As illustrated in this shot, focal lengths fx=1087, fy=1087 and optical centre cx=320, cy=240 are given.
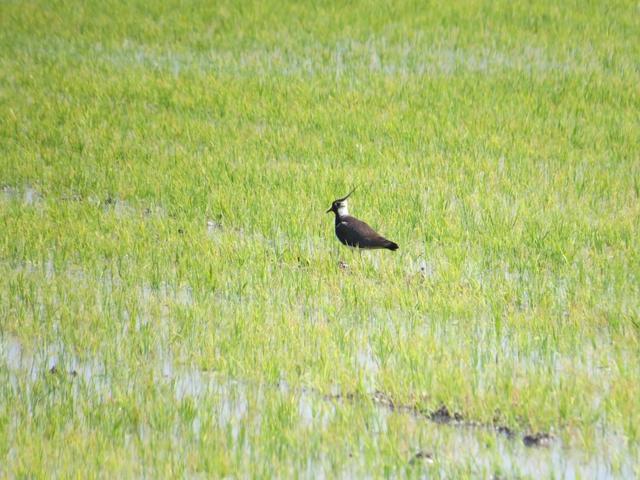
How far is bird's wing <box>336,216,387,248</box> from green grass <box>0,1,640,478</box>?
0.16 metres

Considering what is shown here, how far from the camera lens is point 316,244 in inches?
271

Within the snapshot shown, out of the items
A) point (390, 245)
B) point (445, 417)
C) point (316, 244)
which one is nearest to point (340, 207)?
point (316, 244)

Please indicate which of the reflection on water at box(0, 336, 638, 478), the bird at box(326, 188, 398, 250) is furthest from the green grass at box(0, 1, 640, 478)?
the bird at box(326, 188, 398, 250)

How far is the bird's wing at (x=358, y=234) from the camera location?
6312mm

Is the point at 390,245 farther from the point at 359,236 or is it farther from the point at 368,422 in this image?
the point at 368,422

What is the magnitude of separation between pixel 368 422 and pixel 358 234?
216 centimetres

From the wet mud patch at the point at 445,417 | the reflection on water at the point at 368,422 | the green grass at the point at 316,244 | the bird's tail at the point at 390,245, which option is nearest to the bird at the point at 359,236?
the bird's tail at the point at 390,245

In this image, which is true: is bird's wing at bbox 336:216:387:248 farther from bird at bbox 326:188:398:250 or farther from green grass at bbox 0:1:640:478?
green grass at bbox 0:1:640:478

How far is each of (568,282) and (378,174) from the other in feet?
8.19

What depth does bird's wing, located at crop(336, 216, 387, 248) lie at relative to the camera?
20.7 ft

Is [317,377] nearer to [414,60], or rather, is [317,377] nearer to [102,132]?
[102,132]

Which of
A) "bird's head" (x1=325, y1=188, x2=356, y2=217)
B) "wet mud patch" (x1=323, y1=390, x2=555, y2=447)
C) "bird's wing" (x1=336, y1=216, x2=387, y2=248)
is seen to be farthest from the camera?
"bird's head" (x1=325, y1=188, x2=356, y2=217)

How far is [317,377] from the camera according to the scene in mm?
4766

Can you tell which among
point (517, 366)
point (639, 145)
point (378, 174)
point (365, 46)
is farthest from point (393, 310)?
point (365, 46)
